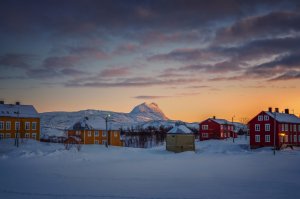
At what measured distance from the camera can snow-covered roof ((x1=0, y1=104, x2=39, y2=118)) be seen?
261ft

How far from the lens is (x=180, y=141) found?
74.9 metres

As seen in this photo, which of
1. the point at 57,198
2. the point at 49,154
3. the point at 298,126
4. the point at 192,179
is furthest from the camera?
the point at 298,126

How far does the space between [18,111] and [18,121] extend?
3.00 meters

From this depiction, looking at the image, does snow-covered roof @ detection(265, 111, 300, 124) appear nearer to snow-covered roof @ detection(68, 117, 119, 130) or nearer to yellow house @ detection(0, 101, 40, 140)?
snow-covered roof @ detection(68, 117, 119, 130)

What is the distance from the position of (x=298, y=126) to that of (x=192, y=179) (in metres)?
64.5

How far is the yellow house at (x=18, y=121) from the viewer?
7838cm

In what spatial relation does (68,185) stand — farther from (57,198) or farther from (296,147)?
(296,147)

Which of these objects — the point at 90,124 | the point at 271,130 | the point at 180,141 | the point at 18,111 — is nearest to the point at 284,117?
the point at 271,130

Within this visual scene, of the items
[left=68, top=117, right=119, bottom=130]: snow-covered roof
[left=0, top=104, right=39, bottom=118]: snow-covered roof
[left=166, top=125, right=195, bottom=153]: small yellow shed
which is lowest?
[left=166, top=125, right=195, bottom=153]: small yellow shed

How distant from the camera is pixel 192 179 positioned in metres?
29.2

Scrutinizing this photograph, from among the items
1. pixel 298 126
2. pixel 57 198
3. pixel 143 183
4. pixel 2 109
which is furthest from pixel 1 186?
pixel 298 126

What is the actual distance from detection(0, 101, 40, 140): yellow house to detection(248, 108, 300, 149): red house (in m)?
49.9

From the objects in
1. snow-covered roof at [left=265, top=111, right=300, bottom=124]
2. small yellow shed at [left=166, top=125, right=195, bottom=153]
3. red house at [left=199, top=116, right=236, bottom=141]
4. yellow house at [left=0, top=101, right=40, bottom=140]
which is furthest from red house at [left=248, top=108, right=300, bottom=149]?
yellow house at [left=0, top=101, right=40, bottom=140]

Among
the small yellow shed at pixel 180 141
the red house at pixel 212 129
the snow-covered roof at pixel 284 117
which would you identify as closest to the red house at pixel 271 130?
the snow-covered roof at pixel 284 117
